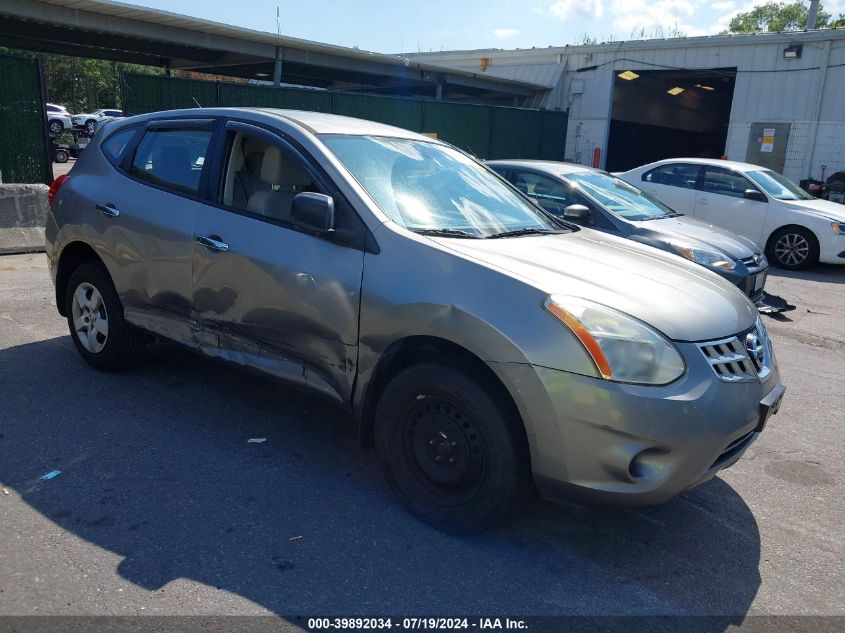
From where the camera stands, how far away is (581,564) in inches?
118

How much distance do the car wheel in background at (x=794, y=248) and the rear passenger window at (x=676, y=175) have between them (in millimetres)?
1556

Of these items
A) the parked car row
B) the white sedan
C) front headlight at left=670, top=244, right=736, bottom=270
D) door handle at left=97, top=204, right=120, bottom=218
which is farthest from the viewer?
the parked car row

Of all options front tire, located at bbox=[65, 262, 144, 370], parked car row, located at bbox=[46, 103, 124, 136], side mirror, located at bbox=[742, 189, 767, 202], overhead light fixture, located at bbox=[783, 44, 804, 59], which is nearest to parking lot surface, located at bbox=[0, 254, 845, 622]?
front tire, located at bbox=[65, 262, 144, 370]

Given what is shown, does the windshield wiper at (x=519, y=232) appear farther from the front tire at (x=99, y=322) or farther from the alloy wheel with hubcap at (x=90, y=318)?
the alloy wheel with hubcap at (x=90, y=318)

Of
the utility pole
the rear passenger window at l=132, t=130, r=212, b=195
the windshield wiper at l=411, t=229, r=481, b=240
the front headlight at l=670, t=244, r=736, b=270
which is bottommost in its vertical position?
the front headlight at l=670, t=244, r=736, b=270

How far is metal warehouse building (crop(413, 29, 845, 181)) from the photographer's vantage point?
18812 mm

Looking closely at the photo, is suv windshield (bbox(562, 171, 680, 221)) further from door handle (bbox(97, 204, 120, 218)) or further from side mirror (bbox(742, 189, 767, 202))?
door handle (bbox(97, 204, 120, 218))

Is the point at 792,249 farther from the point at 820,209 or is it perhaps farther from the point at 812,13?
the point at 812,13

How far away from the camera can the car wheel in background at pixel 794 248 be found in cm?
1083

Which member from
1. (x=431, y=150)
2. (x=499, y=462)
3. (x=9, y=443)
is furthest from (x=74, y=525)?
(x=431, y=150)

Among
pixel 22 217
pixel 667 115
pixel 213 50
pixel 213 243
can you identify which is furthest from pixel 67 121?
pixel 213 243

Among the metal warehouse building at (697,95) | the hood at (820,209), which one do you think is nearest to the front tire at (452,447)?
the hood at (820,209)

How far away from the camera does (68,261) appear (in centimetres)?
511

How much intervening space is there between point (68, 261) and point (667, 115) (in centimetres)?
2604
